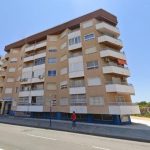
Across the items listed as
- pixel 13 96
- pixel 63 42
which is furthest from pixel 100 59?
pixel 13 96

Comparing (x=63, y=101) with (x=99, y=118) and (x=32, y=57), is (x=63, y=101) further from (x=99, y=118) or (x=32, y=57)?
(x=32, y=57)

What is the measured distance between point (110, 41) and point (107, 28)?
2603 millimetres

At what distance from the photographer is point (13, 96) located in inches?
1629

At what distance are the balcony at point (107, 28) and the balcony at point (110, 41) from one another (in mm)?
1820

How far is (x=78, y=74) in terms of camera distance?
3003 cm

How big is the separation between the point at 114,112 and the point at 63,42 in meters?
18.0

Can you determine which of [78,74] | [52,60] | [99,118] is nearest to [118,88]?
[99,118]

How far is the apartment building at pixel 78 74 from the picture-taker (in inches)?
1062

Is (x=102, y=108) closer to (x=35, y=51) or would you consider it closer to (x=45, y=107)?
(x=45, y=107)

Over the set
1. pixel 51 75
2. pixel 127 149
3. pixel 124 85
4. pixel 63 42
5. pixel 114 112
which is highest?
pixel 63 42

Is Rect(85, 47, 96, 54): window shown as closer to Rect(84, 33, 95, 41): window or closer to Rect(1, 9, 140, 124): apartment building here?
Rect(1, 9, 140, 124): apartment building

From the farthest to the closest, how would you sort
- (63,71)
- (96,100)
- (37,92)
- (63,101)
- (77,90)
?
1. (37,92)
2. (63,71)
3. (63,101)
4. (77,90)
5. (96,100)

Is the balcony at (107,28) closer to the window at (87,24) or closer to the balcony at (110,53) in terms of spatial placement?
the window at (87,24)

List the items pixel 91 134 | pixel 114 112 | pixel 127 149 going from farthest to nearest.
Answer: pixel 114 112 < pixel 91 134 < pixel 127 149
